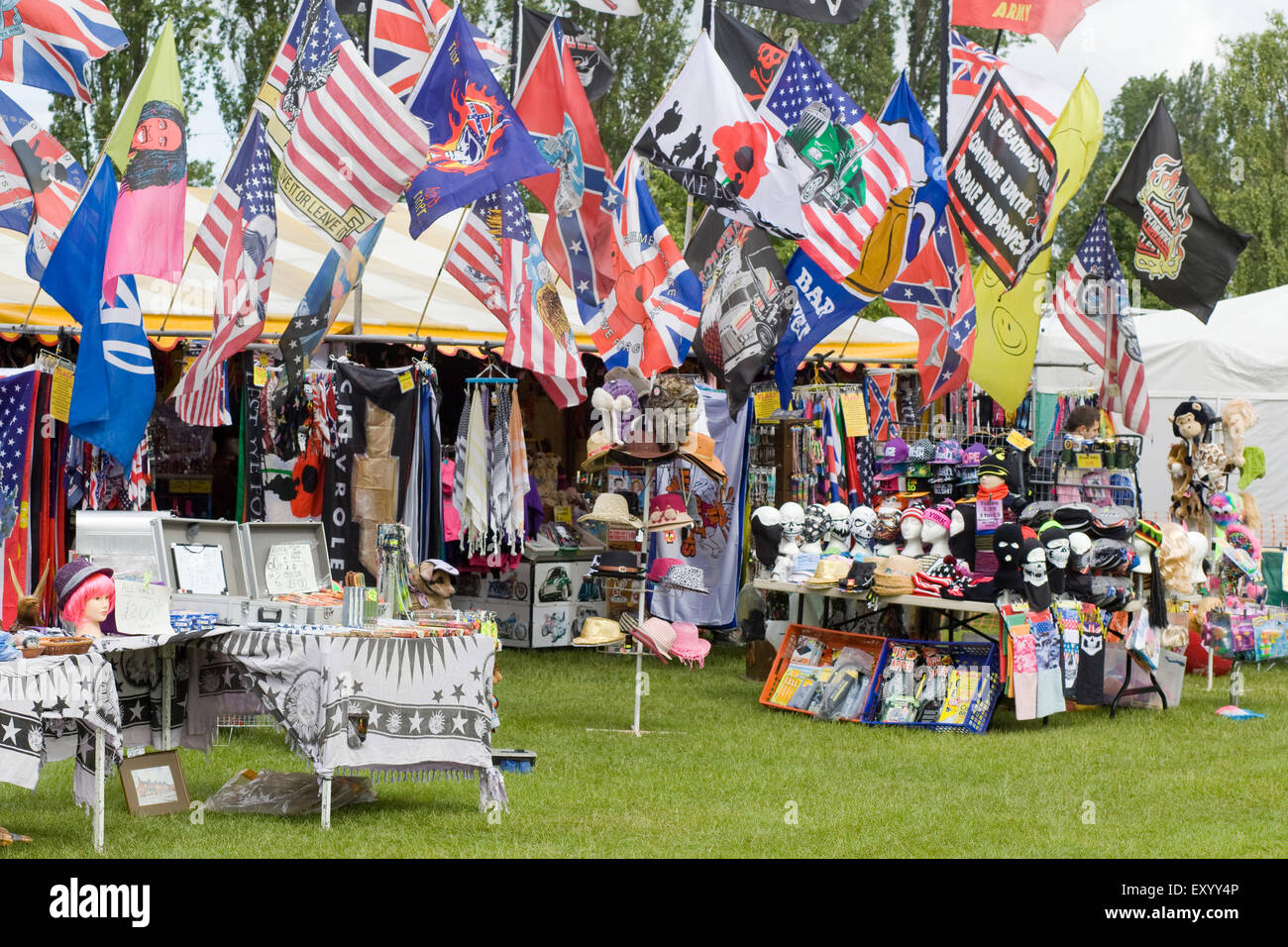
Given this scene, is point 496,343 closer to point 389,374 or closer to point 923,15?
point 389,374

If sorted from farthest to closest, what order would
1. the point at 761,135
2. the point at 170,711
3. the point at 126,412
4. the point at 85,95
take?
the point at 85,95 → the point at 761,135 → the point at 126,412 → the point at 170,711

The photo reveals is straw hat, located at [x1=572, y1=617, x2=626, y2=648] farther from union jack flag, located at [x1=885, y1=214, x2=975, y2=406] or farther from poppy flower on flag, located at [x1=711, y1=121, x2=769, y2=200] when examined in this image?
union jack flag, located at [x1=885, y1=214, x2=975, y2=406]

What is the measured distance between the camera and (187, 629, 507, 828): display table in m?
6.34

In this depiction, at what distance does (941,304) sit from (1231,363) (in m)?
6.08

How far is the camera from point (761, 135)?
360 inches

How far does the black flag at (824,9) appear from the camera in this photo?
10000 millimetres

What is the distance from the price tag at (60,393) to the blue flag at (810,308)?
177 inches

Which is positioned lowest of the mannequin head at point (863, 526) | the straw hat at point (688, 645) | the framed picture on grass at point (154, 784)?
the framed picture on grass at point (154, 784)

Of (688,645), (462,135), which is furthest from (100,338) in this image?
(688,645)

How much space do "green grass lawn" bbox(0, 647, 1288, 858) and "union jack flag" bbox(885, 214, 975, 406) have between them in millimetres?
2628

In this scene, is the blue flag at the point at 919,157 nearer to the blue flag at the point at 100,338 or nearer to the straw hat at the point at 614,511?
the straw hat at the point at 614,511

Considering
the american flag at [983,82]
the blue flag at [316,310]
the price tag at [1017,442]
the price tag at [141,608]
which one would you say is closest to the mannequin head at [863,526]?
the price tag at [1017,442]

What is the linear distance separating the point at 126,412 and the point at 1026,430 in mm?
7989

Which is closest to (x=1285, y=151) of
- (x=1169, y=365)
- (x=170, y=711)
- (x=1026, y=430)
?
(x=1169, y=365)
